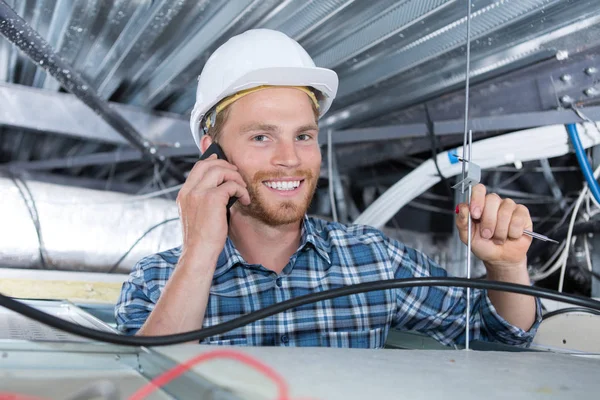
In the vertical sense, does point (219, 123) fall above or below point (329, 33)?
below

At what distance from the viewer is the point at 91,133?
2.01 meters

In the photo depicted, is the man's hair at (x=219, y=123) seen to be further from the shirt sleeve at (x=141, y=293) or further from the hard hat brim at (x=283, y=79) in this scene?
the shirt sleeve at (x=141, y=293)

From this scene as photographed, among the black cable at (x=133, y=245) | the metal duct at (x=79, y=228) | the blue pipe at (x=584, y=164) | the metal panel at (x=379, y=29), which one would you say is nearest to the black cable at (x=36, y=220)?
the metal duct at (x=79, y=228)

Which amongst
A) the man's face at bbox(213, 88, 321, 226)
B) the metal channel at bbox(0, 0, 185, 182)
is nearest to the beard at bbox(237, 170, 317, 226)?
the man's face at bbox(213, 88, 321, 226)

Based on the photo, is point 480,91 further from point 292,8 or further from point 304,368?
point 304,368

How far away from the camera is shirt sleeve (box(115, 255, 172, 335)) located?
1164 mm

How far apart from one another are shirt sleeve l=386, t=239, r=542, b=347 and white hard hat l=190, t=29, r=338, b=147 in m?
0.50

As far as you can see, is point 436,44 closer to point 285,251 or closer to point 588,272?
point 285,251

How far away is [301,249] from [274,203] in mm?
131

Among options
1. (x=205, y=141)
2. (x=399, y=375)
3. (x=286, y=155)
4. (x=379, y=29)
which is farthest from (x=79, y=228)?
(x=399, y=375)

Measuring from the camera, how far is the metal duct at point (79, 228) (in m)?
1.81

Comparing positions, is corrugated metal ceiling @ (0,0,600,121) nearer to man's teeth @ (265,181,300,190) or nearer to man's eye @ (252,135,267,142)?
man's eye @ (252,135,267,142)

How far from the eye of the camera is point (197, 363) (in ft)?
1.69

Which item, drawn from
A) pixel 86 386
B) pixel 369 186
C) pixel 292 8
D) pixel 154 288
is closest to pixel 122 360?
pixel 86 386
